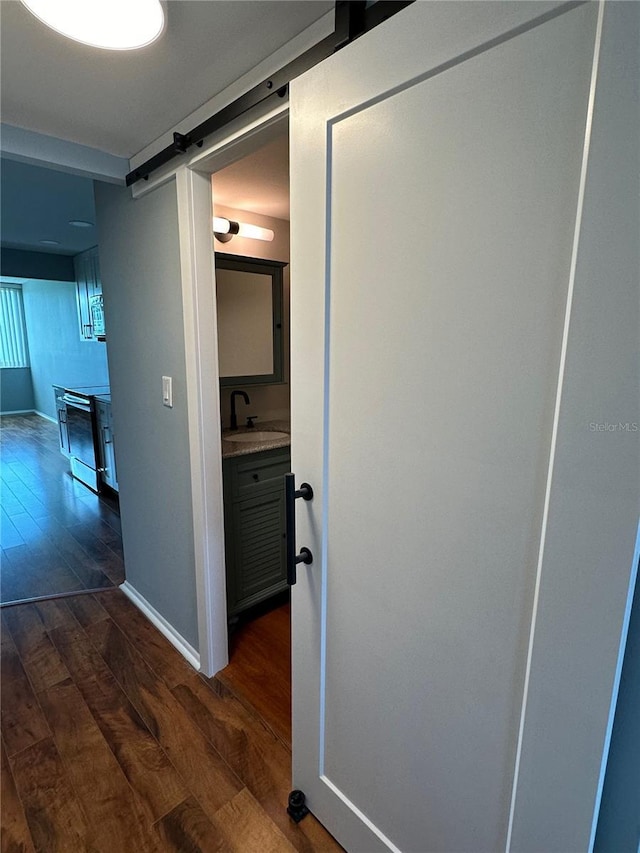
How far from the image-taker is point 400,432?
896mm

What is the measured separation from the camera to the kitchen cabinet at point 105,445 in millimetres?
3707

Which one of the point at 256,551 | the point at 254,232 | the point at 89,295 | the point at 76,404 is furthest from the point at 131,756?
the point at 89,295

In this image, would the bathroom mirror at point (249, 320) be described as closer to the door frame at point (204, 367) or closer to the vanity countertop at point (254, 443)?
the vanity countertop at point (254, 443)

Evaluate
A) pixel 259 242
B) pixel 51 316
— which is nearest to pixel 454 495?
pixel 259 242

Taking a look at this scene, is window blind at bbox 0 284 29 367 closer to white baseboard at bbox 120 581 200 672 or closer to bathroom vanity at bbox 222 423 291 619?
white baseboard at bbox 120 581 200 672

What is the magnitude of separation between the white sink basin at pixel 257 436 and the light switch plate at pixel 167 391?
0.65 meters

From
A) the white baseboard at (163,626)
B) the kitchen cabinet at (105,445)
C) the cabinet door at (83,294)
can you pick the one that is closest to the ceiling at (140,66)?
the white baseboard at (163,626)

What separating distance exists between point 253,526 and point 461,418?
1.63 metres

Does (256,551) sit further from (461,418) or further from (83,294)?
(83,294)

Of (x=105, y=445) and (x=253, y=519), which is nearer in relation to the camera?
(x=253, y=519)

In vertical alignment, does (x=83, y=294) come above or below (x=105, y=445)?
above

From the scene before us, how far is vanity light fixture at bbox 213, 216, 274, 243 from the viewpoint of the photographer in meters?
2.24

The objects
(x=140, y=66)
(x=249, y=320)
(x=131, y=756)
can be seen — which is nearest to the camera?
(x=140, y=66)

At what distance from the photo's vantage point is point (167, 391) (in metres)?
1.81
